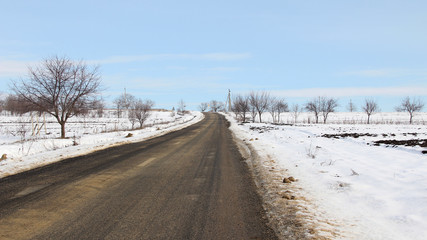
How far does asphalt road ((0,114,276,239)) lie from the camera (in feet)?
9.94

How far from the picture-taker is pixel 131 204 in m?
4.01

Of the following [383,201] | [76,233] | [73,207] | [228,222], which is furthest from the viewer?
[383,201]

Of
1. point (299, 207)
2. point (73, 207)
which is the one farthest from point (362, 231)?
point (73, 207)

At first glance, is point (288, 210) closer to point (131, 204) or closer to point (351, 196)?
point (351, 196)

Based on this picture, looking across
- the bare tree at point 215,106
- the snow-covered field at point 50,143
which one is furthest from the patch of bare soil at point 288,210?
the bare tree at point 215,106

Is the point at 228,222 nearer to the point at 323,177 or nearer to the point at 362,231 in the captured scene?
the point at 362,231

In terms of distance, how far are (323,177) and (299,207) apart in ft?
8.04

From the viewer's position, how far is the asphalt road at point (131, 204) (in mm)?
3029

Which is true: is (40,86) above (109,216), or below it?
above

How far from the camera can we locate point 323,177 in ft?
19.9

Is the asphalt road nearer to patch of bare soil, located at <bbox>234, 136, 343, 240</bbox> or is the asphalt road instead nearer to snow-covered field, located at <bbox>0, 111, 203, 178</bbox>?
patch of bare soil, located at <bbox>234, 136, 343, 240</bbox>

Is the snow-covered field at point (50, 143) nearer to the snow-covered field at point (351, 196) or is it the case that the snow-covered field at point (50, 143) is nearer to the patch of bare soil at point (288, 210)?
the patch of bare soil at point (288, 210)

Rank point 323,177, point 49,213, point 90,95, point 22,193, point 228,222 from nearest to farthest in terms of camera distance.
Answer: point 228,222
point 49,213
point 22,193
point 323,177
point 90,95

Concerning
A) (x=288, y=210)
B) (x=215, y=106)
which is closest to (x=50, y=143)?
(x=288, y=210)
